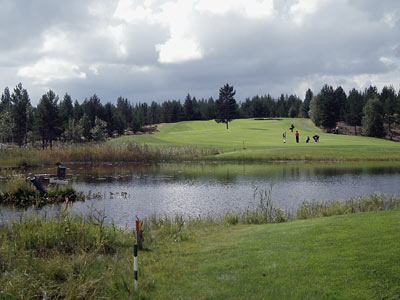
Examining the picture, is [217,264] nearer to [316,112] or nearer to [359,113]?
[316,112]

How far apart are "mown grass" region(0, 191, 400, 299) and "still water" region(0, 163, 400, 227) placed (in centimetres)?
265

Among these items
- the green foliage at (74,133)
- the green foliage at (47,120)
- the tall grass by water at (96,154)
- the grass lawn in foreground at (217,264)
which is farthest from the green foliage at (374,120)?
the grass lawn in foreground at (217,264)

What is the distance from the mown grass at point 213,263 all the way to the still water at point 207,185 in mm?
2648

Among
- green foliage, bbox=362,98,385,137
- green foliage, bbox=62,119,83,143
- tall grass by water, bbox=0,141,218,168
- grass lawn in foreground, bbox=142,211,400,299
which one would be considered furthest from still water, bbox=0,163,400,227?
green foliage, bbox=362,98,385,137

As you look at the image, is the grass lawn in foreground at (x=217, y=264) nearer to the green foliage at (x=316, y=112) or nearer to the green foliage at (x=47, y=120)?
the green foliage at (x=47, y=120)

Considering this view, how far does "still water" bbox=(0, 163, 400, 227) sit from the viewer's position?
2147cm

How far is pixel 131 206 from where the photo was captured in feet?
72.9

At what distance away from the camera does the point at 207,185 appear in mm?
30797

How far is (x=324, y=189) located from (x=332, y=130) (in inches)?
3062

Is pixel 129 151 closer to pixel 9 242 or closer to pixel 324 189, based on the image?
pixel 324 189

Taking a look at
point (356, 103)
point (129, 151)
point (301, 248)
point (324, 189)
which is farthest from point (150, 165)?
point (356, 103)

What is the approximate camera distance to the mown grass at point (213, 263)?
7848 millimetres

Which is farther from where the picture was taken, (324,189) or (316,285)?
(324,189)

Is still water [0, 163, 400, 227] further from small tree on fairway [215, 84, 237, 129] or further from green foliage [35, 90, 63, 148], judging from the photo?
small tree on fairway [215, 84, 237, 129]
